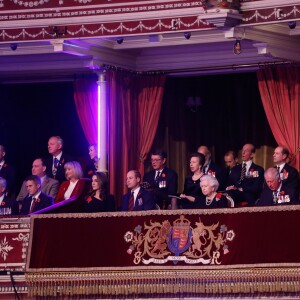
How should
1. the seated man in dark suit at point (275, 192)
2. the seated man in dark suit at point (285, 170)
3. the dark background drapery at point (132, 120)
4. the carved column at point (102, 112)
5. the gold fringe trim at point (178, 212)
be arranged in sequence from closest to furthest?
the gold fringe trim at point (178, 212)
the seated man in dark suit at point (275, 192)
the seated man in dark suit at point (285, 170)
the carved column at point (102, 112)
the dark background drapery at point (132, 120)

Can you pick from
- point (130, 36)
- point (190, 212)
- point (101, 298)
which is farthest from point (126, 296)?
point (130, 36)

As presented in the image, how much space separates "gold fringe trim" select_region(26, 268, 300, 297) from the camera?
1110cm

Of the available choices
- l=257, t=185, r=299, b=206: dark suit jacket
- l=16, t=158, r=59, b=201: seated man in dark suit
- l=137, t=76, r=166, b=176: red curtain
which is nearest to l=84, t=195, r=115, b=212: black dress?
l=16, t=158, r=59, b=201: seated man in dark suit

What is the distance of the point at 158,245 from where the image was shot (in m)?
11.7

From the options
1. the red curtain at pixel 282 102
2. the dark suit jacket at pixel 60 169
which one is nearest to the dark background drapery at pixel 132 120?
the dark suit jacket at pixel 60 169

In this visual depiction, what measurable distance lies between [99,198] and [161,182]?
4.05ft

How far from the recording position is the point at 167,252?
1162cm

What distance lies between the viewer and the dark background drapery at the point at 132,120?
15.1 meters

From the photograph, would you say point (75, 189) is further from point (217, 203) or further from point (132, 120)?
point (132, 120)

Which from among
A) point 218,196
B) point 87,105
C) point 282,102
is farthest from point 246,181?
point 87,105

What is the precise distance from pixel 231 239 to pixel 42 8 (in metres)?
4.81

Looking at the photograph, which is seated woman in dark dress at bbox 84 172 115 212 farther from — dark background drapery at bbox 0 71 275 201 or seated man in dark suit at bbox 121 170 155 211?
dark background drapery at bbox 0 71 275 201

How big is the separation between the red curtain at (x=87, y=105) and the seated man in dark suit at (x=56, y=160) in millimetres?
1096

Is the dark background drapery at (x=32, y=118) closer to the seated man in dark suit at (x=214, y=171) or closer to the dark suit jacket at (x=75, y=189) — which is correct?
the seated man in dark suit at (x=214, y=171)
